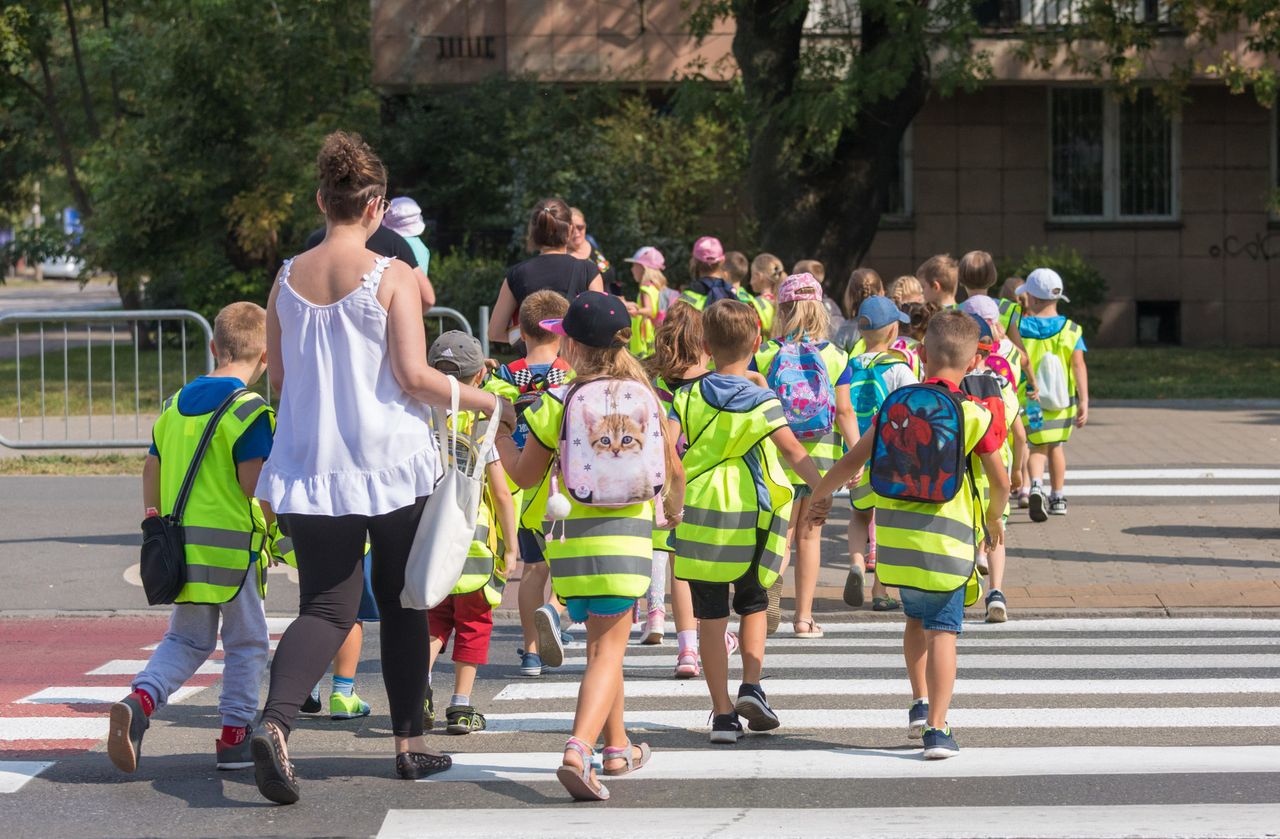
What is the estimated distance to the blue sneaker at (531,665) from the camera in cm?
756

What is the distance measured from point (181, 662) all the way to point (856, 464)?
2361 mm

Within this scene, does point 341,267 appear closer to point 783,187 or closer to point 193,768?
point 193,768

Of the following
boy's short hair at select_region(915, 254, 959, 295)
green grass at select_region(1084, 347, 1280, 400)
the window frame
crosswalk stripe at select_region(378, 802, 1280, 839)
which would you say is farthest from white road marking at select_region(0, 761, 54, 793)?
the window frame

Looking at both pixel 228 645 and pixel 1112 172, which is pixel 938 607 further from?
pixel 1112 172

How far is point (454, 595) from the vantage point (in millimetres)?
6430

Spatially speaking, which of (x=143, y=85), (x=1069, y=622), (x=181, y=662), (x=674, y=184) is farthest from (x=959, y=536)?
(x=143, y=85)

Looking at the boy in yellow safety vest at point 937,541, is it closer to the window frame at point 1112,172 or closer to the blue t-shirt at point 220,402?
the blue t-shirt at point 220,402

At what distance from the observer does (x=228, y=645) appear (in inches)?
239

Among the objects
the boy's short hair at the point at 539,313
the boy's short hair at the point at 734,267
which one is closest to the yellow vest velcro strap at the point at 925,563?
the boy's short hair at the point at 539,313

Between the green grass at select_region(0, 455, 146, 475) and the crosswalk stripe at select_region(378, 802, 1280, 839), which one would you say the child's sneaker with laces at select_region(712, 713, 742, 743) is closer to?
the crosswalk stripe at select_region(378, 802, 1280, 839)

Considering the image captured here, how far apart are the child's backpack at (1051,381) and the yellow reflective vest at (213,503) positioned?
264 inches

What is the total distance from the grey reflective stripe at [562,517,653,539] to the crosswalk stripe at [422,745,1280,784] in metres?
0.79

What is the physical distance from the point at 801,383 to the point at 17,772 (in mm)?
3871

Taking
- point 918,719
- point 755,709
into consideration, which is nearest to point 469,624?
point 755,709
